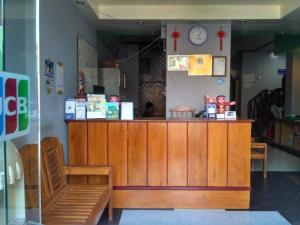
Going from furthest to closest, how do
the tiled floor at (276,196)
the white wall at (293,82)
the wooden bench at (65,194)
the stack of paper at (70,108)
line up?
the white wall at (293,82), the stack of paper at (70,108), the tiled floor at (276,196), the wooden bench at (65,194)

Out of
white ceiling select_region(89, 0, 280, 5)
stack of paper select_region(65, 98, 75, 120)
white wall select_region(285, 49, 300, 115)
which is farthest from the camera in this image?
white wall select_region(285, 49, 300, 115)

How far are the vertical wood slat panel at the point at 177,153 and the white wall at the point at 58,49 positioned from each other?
1.25m

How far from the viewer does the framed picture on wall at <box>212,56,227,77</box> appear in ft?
18.1

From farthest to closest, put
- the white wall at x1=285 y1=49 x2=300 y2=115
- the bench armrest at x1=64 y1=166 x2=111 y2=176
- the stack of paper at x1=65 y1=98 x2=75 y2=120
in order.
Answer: the white wall at x1=285 y1=49 x2=300 y2=115 < the stack of paper at x1=65 y1=98 x2=75 y2=120 < the bench armrest at x1=64 y1=166 x2=111 y2=176

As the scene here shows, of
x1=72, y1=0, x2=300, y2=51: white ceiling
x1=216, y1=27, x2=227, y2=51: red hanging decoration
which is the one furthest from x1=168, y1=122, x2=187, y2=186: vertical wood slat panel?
x1=216, y1=27, x2=227, y2=51: red hanging decoration

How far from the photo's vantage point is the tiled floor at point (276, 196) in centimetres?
349

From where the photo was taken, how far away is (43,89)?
3.09 m

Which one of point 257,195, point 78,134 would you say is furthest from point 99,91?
point 257,195

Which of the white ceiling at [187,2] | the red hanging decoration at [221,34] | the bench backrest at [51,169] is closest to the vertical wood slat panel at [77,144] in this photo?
the bench backrest at [51,169]

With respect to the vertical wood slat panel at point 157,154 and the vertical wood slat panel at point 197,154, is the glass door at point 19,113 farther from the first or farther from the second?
the vertical wood slat panel at point 197,154

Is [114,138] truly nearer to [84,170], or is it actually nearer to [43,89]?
[84,170]

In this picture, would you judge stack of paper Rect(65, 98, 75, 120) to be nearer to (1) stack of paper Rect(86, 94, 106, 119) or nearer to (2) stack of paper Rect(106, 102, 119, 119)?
(1) stack of paper Rect(86, 94, 106, 119)

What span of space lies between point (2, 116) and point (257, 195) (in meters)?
3.70

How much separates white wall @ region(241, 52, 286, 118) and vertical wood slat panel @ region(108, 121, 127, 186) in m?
8.67
